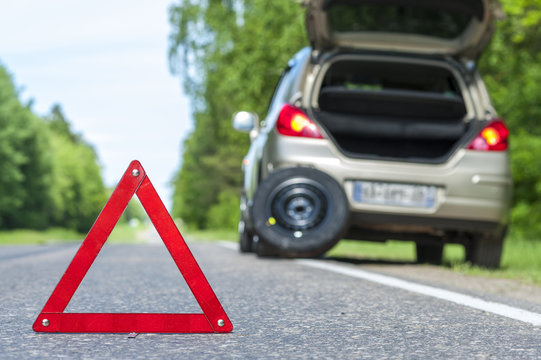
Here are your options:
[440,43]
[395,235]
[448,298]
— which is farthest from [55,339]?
[440,43]

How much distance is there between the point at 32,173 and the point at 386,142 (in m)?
58.5

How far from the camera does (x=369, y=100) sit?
8391mm

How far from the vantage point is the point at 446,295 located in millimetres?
5504

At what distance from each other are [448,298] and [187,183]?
7771 centimetres

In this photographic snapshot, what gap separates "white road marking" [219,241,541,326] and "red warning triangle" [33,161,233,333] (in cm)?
173

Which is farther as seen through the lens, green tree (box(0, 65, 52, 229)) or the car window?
green tree (box(0, 65, 52, 229))

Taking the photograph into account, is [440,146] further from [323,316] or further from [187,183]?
[187,183]

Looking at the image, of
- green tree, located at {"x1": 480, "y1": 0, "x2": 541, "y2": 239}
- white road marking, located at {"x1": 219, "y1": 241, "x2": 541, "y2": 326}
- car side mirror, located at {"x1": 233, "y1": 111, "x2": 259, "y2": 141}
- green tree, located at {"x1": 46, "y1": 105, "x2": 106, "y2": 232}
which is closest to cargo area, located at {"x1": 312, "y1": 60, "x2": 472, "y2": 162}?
car side mirror, located at {"x1": 233, "y1": 111, "x2": 259, "y2": 141}

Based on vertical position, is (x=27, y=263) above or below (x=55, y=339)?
below

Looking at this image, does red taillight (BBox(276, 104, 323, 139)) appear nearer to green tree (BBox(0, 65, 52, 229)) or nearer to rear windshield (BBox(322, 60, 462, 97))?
rear windshield (BBox(322, 60, 462, 97))

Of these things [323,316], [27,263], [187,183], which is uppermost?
[323,316]

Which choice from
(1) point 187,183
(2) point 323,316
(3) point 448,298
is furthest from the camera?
(1) point 187,183

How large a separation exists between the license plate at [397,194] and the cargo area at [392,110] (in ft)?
0.83

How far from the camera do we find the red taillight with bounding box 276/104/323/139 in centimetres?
707
